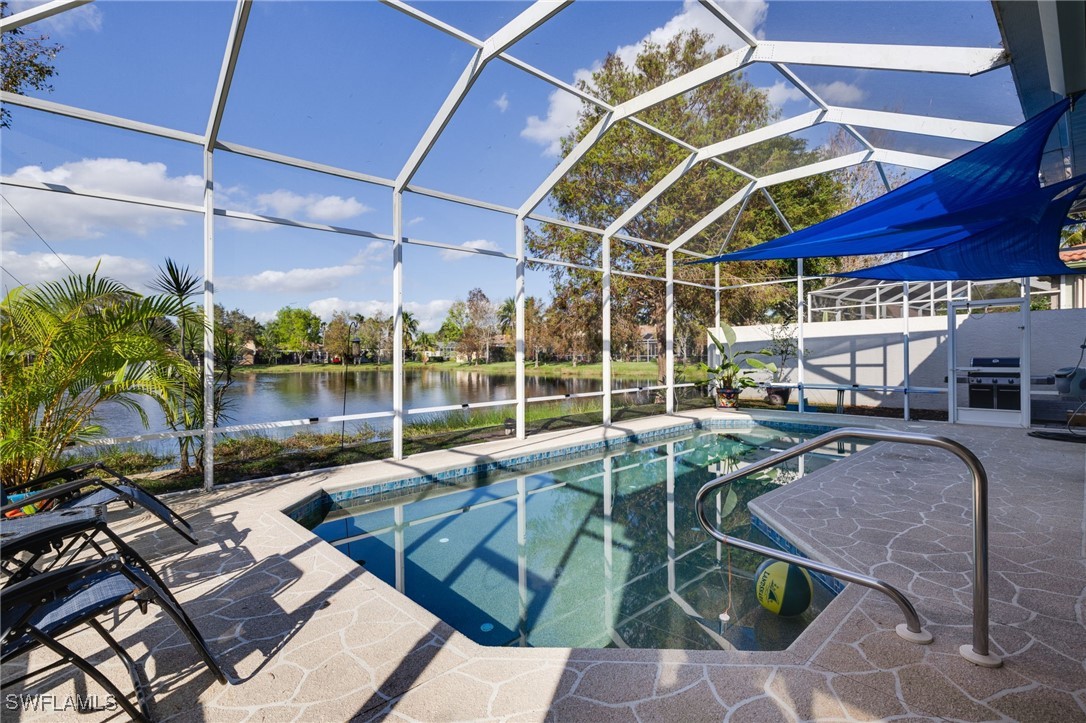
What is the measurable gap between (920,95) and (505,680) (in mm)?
7088

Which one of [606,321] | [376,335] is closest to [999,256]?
[606,321]

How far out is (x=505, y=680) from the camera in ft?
7.79

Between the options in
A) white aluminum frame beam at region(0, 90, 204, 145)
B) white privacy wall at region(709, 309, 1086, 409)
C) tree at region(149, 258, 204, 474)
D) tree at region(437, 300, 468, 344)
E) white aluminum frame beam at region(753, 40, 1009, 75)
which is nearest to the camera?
white aluminum frame beam at region(753, 40, 1009, 75)

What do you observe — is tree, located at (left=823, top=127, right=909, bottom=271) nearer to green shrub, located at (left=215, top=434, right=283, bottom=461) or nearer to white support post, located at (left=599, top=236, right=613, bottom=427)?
white support post, located at (left=599, top=236, right=613, bottom=427)

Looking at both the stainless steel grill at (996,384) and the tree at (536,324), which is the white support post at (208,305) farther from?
the stainless steel grill at (996,384)

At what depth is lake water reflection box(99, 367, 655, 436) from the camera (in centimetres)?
580

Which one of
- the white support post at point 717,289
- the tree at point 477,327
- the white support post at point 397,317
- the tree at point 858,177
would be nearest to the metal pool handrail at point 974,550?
the tree at point 858,177

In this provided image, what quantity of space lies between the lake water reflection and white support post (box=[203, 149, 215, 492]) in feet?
2.18

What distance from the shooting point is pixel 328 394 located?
26.7 ft

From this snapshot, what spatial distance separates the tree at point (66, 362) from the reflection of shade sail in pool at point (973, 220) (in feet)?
22.5

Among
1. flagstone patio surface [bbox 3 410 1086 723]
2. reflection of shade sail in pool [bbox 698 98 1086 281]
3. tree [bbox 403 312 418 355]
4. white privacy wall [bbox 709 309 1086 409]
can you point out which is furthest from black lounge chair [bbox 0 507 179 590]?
white privacy wall [bbox 709 309 1086 409]

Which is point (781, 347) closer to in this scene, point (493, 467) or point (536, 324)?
point (536, 324)

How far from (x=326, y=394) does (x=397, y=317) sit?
7.13ft

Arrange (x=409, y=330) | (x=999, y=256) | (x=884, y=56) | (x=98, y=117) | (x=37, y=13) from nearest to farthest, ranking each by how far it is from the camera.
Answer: (x=37, y=13)
(x=98, y=117)
(x=884, y=56)
(x=999, y=256)
(x=409, y=330)
